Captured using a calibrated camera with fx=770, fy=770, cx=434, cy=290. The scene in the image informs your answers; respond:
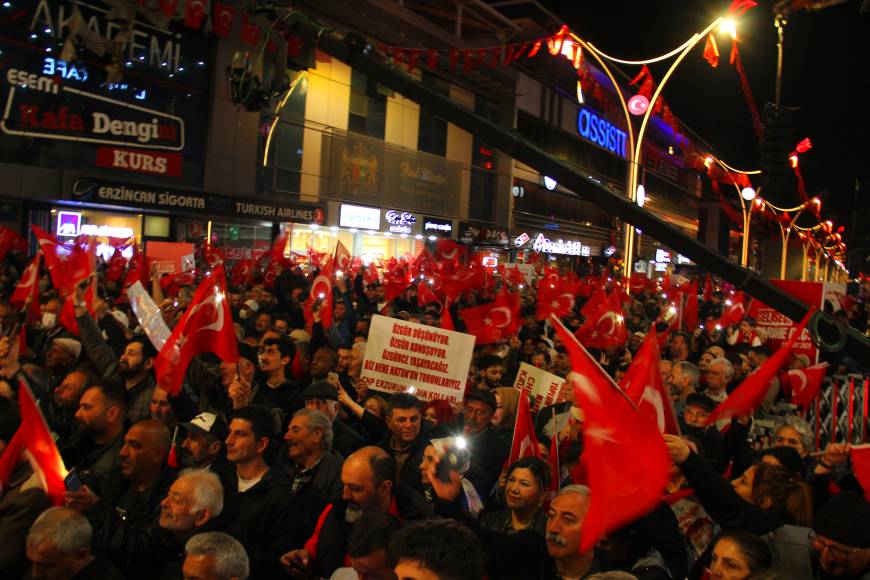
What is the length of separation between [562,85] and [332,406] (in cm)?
4460

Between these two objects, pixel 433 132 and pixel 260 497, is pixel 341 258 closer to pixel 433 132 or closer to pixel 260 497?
pixel 260 497

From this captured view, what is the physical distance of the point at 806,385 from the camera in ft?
27.6

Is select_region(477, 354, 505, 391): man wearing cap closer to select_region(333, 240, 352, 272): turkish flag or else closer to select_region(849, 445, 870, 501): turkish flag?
select_region(849, 445, 870, 501): turkish flag

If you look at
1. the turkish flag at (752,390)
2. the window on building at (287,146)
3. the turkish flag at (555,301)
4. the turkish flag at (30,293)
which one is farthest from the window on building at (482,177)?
the turkish flag at (752,390)

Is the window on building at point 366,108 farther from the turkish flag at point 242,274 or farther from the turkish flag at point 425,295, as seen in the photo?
the turkish flag at point 425,295

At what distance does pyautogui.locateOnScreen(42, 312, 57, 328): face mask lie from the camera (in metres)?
9.70

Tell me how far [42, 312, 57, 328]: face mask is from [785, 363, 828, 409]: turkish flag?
8.83 meters

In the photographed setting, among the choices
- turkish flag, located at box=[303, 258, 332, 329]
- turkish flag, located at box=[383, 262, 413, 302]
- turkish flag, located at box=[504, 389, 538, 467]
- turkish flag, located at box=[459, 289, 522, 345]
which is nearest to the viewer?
turkish flag, located at box=[504, 389, 538, 467]

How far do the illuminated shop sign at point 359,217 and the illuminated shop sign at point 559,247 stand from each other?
1452 cm

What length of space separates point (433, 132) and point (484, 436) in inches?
1274

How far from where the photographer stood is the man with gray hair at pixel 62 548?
3.38 metres

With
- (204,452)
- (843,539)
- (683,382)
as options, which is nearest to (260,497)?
(204,452)

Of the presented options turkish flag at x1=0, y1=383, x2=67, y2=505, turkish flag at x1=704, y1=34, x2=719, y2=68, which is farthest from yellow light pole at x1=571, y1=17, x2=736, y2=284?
turkish flag at x1=0, y1=383, x2=67, y2=505

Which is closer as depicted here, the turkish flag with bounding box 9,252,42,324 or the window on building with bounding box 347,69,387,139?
the turkish flag with bounding box 9,252,42,324
